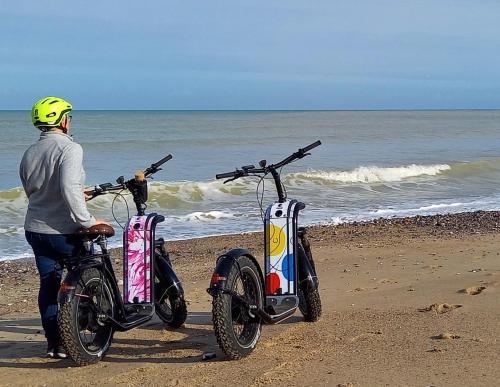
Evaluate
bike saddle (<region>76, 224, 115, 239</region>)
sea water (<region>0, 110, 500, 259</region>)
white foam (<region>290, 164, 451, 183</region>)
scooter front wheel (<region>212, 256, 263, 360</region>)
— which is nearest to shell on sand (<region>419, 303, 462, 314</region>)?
scooter front wheel (<region>212, 256, 263, 360</region>)

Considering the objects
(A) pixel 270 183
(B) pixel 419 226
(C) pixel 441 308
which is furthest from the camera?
(A) pixel 270 183

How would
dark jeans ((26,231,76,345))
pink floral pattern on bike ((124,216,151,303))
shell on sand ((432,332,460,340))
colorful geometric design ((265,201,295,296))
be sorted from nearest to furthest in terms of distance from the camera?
1. dark jeans ((26,231,76,345))
2. shell on sand ((432,332,460,340))
3. pink floral pattern on bike ((124,216,151,303))
4. colorful geometric design ((265,201,295,296))

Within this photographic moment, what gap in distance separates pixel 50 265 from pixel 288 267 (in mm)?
1807

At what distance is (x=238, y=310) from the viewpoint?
538 cm

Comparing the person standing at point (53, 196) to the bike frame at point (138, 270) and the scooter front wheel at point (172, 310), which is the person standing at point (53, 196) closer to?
the bike frame at point (138, 270)

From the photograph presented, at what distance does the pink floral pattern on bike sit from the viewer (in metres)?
5.77

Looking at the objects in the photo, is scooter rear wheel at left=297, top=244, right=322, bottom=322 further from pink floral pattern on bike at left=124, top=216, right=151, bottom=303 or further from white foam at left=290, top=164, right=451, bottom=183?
white foam at left=290, top=164, right=451, bottom=183

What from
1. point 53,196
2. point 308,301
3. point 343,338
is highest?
point 53,196

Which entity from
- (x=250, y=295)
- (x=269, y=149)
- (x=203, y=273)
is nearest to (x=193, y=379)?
(x=250, y=295)

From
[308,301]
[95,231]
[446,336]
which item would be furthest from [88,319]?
[446,336]

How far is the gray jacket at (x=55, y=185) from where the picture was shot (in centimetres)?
504

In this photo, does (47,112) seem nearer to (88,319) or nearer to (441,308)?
(88,319)

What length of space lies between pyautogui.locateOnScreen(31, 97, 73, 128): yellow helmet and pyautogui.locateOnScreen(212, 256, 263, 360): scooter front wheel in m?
1.59

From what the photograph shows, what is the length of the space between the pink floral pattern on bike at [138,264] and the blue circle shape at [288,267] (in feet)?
3.43
